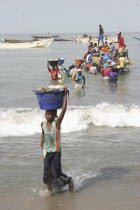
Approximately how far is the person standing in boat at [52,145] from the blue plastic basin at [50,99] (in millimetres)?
62

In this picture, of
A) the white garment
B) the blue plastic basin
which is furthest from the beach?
the white garment

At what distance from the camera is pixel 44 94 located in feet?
12.3

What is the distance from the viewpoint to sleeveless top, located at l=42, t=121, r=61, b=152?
385 centimetres

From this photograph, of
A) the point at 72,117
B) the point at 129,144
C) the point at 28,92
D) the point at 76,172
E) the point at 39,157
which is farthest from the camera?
the point at 28,92

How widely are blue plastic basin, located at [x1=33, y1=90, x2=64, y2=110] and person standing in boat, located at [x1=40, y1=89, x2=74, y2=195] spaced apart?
0.20 feet

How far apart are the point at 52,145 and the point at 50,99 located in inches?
21.6

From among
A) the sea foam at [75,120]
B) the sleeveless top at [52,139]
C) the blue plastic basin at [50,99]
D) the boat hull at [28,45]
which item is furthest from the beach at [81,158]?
the boat hull at [28,45]

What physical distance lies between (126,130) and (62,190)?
3.04 meters

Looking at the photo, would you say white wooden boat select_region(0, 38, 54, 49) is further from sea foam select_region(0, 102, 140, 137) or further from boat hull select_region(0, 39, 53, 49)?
sea foam select_region(0, 102, 140, 137)

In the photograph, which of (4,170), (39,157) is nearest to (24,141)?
(39,157)

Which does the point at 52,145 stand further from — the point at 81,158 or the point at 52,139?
the point at 81,158

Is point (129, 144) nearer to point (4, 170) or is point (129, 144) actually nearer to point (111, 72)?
point (4, 170)

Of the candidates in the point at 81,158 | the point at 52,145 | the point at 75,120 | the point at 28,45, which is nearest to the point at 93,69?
Answer: the point at 75,120

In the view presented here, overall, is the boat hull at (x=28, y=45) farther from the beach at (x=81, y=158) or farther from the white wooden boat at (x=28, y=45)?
the beach at (x=81, y=158)
